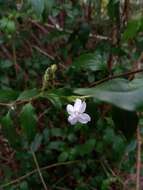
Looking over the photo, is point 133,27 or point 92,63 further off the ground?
point 133,27

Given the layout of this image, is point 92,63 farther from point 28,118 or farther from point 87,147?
point 87,147

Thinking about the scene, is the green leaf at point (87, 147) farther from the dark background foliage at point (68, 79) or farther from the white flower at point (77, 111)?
the white flower at point (77, 111)

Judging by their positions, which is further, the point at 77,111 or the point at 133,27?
the point at 133,27

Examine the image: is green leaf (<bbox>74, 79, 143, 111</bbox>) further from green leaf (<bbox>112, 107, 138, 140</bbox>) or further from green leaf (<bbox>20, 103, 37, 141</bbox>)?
green leaf (<bbox>20, 103, 37, 141</bbox>)

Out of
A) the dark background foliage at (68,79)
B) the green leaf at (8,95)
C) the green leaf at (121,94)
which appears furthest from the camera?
the dark background foliage at (68,79)

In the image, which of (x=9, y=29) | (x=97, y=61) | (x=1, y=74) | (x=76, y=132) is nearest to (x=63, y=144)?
(x=76, y=132)

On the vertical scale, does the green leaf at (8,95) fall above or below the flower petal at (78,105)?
below

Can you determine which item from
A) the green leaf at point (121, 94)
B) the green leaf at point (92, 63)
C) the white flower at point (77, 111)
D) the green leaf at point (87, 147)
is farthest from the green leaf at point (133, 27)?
the green leaf at point (87, 147)

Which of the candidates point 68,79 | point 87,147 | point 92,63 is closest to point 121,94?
Answer: point 92,63

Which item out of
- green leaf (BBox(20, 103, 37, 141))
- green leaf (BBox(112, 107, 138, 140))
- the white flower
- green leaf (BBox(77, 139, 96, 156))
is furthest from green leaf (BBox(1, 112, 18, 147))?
green leaf (BBox(77, 139, 96, 156))
